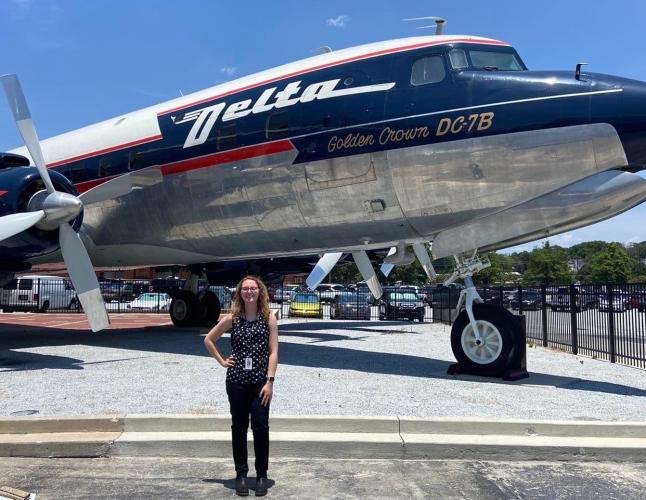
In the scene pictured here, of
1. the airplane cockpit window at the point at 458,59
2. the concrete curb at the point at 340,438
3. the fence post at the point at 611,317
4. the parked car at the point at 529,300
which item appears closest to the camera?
the concrete curb at the point at 340,438

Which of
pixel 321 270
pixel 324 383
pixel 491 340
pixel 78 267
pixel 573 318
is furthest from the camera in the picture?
pixel 321 270

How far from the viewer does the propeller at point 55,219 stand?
34.5ft

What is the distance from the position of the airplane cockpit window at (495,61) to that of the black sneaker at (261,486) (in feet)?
23.9

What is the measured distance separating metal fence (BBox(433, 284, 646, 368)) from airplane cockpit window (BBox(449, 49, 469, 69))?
19.6 feet

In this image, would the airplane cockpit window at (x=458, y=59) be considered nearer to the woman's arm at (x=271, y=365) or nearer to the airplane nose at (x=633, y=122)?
the airplane nose at (x=633, y=122)

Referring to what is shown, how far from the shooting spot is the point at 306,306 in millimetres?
28125

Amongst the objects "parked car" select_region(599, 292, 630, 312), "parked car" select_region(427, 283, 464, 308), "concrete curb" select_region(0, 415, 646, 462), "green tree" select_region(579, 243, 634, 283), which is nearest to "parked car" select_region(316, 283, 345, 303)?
"parked car" select_region(427, 283, 464, 308)

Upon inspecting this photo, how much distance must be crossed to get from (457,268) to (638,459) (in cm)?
477

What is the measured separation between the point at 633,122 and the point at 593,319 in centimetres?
796

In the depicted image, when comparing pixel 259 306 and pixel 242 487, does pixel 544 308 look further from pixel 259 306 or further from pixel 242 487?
pixel 242 487

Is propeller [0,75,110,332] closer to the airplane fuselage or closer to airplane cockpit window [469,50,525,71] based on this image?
the airplane fuselage

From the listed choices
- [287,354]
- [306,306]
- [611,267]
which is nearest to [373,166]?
[287,354]

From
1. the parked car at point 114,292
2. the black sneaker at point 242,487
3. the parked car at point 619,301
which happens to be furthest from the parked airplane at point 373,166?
the parked car at point 114,292

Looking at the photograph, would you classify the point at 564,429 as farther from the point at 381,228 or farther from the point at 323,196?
the point at 323,196
